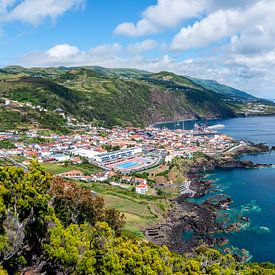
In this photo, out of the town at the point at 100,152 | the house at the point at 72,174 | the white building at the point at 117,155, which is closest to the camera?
the house at the point at 72,174

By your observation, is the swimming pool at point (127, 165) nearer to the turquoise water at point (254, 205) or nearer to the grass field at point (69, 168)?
the grass field at point (69, 168)

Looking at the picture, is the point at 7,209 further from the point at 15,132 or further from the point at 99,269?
the point at 15,132

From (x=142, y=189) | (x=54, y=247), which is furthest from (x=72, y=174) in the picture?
(x=54, y=247)

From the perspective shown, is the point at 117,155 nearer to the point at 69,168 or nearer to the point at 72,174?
the point at 69,168

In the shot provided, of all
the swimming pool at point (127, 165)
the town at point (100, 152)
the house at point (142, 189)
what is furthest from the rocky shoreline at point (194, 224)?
the swimming pool at point (127, 165)

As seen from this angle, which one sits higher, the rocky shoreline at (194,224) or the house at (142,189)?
the house at (142,189)

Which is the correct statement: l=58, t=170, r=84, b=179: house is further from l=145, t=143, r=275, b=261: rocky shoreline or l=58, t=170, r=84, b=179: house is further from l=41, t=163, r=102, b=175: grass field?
l=145, t=143, r=275, b=261: rocky shoreline

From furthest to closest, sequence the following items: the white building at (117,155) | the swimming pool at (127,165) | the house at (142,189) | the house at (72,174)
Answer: the white building at (117,155)
the swimming pool at (127,165)
the house at (72,174)
the house at (142,189)
